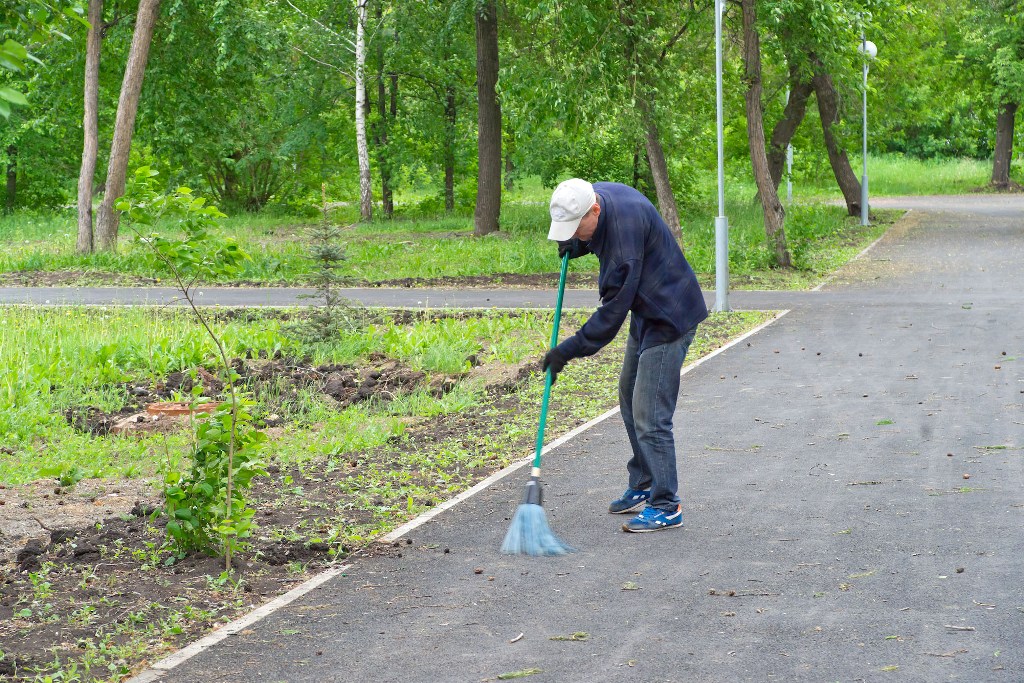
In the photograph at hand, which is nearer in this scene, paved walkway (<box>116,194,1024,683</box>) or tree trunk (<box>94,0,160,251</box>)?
paved walkway (<box>116,194,1024,683</box>)

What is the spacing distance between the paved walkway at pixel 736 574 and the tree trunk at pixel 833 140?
20.1m

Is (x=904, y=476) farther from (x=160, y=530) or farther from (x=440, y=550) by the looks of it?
(x=160, y=530)

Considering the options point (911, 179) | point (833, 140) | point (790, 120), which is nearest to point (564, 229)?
point (790, 120)

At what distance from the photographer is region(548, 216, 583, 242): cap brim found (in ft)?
18.7

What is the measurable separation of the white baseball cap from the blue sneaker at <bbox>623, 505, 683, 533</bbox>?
1.57 m

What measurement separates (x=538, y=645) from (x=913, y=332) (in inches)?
399

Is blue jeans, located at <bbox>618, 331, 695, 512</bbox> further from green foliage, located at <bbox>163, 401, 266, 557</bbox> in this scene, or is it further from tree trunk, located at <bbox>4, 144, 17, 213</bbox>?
tree trunk, located at <bbox>4, 144, 17, 213</bbox>

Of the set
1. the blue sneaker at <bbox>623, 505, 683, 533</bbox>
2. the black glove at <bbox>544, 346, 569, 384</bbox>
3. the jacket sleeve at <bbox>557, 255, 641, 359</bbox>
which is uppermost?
the jacket sleeve at <bbox>557, 255, 641, 359</bbox>

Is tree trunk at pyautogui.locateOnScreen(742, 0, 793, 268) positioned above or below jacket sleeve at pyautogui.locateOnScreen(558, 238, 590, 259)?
above

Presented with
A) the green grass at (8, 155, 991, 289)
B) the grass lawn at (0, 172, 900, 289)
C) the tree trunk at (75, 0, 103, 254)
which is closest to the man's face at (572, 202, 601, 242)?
the green grass at (8, 155, 991, 289)

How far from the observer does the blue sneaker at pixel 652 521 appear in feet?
20.6

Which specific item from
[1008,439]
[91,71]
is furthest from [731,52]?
[1008,439]

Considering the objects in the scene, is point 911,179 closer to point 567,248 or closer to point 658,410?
point 658,410

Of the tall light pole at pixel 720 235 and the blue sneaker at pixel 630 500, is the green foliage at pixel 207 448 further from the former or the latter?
the tall light pole at pixel 720 235
